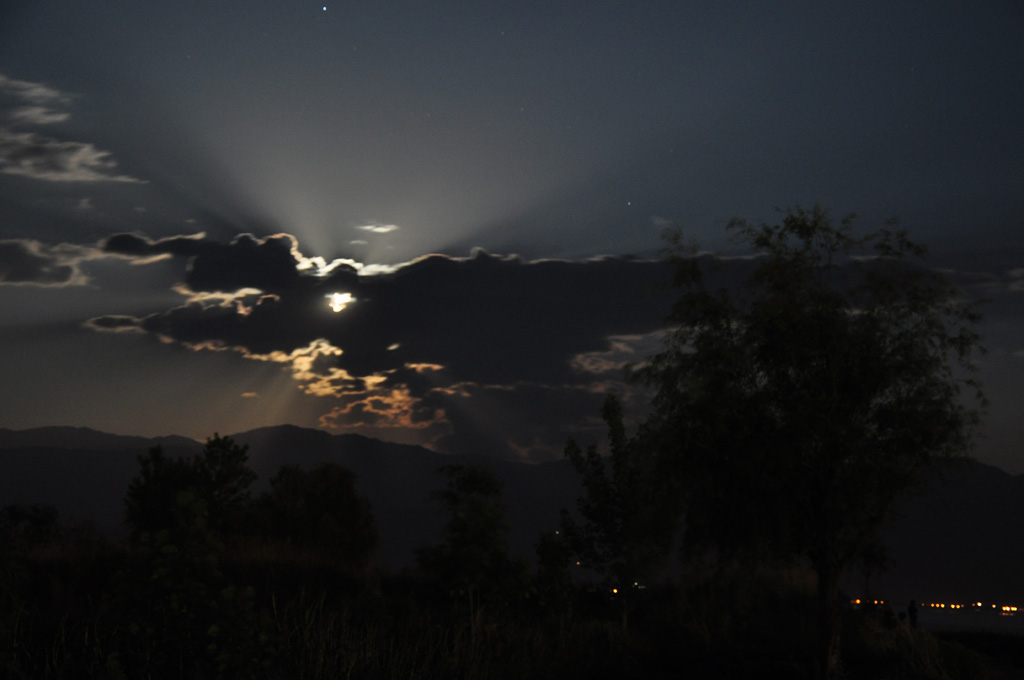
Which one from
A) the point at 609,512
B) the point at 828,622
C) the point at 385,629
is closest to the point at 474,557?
the point at 385,629

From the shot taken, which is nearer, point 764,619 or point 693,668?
point 693,668

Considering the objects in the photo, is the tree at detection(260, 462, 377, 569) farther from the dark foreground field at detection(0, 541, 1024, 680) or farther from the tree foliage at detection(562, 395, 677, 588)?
the tree foliage at detection(562, 395, 677, 588)

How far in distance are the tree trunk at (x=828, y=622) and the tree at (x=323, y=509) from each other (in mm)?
49729

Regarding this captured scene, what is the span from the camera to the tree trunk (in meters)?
16.7

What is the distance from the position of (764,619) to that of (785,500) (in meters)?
10.8

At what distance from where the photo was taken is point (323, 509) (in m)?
64.9

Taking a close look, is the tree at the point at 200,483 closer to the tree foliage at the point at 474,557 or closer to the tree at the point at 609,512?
the tree at the point at 609,512

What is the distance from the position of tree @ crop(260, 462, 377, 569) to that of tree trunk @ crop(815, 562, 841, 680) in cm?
4973

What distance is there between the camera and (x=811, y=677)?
17.3 m

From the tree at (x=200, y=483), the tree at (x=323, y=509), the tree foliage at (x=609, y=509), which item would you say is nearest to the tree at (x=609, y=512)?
the tree foliage at (x=609, y=509)

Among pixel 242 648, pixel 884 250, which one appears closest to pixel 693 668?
pixel 884 250

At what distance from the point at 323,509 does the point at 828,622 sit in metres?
53.6

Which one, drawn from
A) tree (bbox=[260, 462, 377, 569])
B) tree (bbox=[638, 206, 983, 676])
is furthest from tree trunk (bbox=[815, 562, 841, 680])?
tree (bbox=[260, 462, 377, 569])

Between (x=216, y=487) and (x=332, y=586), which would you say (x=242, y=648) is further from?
(x=216, y=487)
